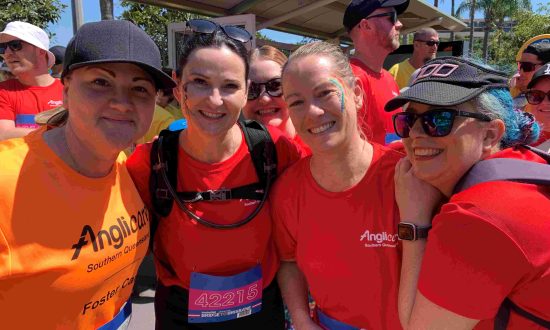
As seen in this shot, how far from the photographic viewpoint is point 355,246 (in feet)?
5.67

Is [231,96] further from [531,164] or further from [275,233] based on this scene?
[531,164]

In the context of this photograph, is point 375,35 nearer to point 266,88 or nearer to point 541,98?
point 541,98

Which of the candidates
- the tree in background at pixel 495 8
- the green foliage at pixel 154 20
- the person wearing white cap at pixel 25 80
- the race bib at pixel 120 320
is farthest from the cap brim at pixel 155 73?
the tree in background at pixel 495 8

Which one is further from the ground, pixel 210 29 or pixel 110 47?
pixel 210 29

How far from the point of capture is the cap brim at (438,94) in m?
1.34

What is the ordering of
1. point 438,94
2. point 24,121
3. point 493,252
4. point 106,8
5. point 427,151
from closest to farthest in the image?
point 493,252 → point 438,94 → point 427,151 → point 24,121 → point 106,8

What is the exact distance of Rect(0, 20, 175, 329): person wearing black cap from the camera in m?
1.30

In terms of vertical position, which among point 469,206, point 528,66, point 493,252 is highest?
point 528,66

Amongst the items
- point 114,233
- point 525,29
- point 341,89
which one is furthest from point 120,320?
point 525,29

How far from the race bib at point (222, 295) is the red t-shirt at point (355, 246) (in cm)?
30

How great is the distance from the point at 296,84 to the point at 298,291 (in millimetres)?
1025

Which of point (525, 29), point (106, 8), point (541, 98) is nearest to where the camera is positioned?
point (541, 98)

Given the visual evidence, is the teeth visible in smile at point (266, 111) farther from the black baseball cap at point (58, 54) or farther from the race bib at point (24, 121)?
the black baseball cap at point (58, 54)

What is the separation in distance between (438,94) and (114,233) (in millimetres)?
1309
